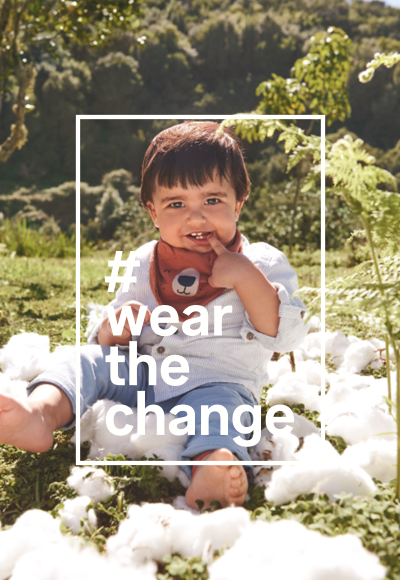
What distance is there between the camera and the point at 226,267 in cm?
157

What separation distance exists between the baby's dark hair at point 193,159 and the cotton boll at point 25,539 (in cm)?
103

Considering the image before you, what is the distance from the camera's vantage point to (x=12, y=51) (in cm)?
373

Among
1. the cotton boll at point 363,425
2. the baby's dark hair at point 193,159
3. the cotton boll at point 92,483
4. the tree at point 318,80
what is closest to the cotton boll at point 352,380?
the cotton boll at point 363,425

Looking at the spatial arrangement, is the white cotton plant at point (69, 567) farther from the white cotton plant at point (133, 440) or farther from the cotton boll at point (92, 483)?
the white cotton plant at point (133, 440)

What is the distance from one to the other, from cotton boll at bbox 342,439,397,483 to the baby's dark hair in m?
0.91

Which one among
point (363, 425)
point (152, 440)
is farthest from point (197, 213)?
point (363, 425)

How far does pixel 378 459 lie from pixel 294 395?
521mm

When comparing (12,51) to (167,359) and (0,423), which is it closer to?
(167,359)

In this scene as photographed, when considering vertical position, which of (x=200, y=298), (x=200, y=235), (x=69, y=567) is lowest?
(x=69, y=567)

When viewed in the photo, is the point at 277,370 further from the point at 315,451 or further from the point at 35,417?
the point at 35,417

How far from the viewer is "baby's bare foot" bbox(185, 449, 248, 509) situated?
1.15 meters

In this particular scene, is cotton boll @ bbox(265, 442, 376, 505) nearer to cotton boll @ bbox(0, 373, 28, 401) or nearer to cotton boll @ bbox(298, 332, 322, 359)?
cotton boll @ bbox(0, 373, 28, 401)

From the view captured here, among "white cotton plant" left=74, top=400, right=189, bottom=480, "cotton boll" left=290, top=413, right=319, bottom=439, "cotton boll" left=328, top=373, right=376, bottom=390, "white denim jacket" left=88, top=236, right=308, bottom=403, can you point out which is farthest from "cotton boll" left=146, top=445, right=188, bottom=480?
"cotton boll" left=328, top=373, right=376, bottom=390

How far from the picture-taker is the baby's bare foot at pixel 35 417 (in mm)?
1236
